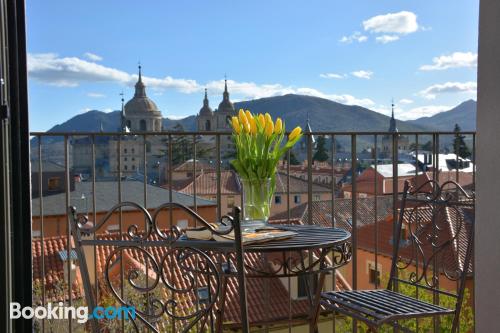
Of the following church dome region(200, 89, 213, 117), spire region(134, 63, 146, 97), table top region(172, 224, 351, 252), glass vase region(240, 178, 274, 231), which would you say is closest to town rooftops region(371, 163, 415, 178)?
table top region(172, 224, 351, 252)

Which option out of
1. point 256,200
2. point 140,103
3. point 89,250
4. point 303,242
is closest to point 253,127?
point 256,200

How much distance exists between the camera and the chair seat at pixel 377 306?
1.79 metres

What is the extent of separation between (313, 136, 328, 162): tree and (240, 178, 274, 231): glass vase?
3.40 feet

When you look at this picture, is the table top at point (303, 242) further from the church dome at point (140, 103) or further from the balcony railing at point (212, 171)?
the church dome at point (140, 103)

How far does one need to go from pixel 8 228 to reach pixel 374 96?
53.3 m

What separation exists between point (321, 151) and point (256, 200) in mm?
1201

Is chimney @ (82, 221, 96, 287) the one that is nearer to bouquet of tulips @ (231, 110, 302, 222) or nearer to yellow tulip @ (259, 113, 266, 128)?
bouquet of tulips @ (231, 110, 302, 222)

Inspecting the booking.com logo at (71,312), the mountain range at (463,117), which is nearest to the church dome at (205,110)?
the mountain range at (463,117)

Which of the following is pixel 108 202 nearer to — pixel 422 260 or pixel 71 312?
pixel 71 312

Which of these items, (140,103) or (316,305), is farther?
(140,103)

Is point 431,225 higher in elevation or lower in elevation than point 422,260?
higher

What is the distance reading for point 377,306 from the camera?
1.90 meters

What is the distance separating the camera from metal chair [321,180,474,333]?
1872mm

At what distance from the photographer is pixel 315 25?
6053 cm
